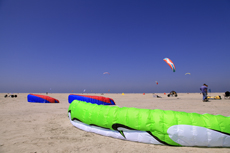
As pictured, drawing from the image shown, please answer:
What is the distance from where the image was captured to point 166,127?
398 centimetres

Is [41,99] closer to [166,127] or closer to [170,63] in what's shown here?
[166,127]

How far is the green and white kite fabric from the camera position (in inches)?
147

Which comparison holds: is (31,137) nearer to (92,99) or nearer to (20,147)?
(20,147)

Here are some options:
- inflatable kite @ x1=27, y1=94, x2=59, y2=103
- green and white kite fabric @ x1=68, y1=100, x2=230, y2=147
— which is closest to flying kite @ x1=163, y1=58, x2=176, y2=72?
inflatable kite @ x1=27, y1=94, x2=59, y2=103

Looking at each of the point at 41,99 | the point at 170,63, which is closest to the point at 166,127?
the point at 41,99

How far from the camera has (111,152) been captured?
3.58 m

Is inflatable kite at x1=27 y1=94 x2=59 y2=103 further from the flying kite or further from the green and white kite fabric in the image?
the flying kite

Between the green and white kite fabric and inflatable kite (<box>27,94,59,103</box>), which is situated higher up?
the green and white kite fabric

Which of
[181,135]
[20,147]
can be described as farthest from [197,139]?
[20,147]

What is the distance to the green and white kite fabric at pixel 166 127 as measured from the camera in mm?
3738

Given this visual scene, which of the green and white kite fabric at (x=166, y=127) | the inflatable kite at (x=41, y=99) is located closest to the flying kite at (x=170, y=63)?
the inflatable kite at (x=41, y=99)

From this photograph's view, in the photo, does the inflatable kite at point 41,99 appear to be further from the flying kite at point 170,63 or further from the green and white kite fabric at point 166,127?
the flying kite at point 170,63

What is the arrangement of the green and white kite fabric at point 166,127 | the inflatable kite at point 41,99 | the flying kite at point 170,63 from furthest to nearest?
the flying kite at point 170,63, the inflatable kite at point 41,99, the green and white kite fabric at point 166,127

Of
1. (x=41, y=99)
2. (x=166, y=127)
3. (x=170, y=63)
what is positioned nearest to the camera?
(x=166, y=127)
